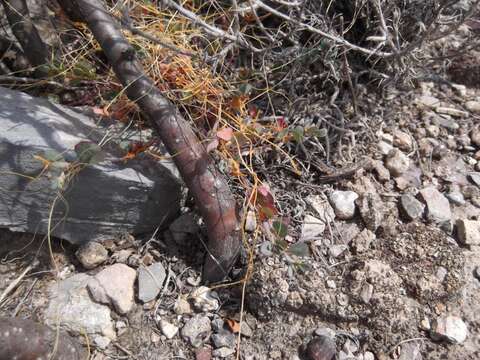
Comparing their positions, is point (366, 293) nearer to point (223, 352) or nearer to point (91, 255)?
point (223, 352)

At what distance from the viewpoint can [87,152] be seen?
1.44 m

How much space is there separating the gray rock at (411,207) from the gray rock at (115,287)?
100cm

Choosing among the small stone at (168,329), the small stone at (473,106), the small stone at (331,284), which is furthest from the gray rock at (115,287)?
the small stone at (473,106)

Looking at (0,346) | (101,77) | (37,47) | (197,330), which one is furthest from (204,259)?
(37,47)

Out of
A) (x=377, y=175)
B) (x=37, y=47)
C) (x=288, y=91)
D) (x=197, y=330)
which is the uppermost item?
(x=37, y=47)

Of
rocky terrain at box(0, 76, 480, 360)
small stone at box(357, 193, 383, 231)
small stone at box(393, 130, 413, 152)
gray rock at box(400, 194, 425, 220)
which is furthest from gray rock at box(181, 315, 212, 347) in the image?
small stone at box(393, 130, 413, 152)

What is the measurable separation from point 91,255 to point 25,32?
2.93ft

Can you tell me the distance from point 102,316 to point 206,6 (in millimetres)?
1397

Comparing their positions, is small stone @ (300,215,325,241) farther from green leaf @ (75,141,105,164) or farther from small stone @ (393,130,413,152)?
green leaf @ (75,141,105,164)

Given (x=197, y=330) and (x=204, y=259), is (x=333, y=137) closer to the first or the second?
(x=204, y=259)

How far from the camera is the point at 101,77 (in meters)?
1.82

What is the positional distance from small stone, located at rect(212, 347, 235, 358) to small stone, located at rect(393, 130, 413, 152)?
1090mm

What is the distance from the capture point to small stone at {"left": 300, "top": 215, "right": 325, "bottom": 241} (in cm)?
166

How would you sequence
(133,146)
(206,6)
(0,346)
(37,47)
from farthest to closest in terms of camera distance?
(206,6) < (37,47) < (133,146) < (0,346)
